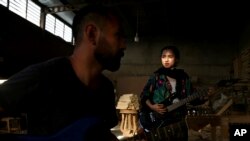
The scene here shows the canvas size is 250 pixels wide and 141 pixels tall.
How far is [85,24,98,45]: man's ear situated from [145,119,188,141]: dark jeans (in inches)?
87.3

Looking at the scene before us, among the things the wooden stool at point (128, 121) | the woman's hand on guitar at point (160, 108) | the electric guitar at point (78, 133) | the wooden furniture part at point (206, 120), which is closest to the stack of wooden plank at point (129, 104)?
the wooden stool at point (128, 121)

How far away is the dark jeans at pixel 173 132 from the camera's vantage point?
10.5 ft

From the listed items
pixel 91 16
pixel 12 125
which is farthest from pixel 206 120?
pixel 12 125

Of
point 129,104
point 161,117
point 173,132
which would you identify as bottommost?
point 129,104

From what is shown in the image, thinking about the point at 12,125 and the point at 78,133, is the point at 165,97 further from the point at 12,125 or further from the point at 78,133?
the point at 12,125

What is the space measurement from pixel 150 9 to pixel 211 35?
484 cm

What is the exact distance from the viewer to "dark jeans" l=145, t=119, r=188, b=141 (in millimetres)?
3209

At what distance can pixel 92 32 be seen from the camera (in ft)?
4.09

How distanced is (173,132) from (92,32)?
2249mm

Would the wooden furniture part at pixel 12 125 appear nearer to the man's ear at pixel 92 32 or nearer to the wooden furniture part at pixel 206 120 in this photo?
the wooden furniture part at pixel 206 120

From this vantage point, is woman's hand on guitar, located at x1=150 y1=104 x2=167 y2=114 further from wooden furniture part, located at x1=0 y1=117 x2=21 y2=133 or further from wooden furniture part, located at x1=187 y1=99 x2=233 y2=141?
wooden furniture part, located at x1=0 y1=117 x2=21 y2=133

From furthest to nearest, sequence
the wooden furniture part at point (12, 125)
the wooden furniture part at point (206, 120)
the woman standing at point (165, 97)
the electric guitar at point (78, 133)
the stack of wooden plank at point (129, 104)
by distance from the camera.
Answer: the stack of wooden plank at point (129, 104), the wooden furniture part at point (12, 125), the wooden furniture part at point (206, 120), the woman standing at point (165, 97), the electric guitar at point (78, 133)

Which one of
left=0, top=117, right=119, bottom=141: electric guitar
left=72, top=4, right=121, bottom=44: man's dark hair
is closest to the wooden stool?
left=72, top=4, right=121, bottom=44: man's dark hair

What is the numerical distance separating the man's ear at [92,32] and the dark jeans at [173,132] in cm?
222
